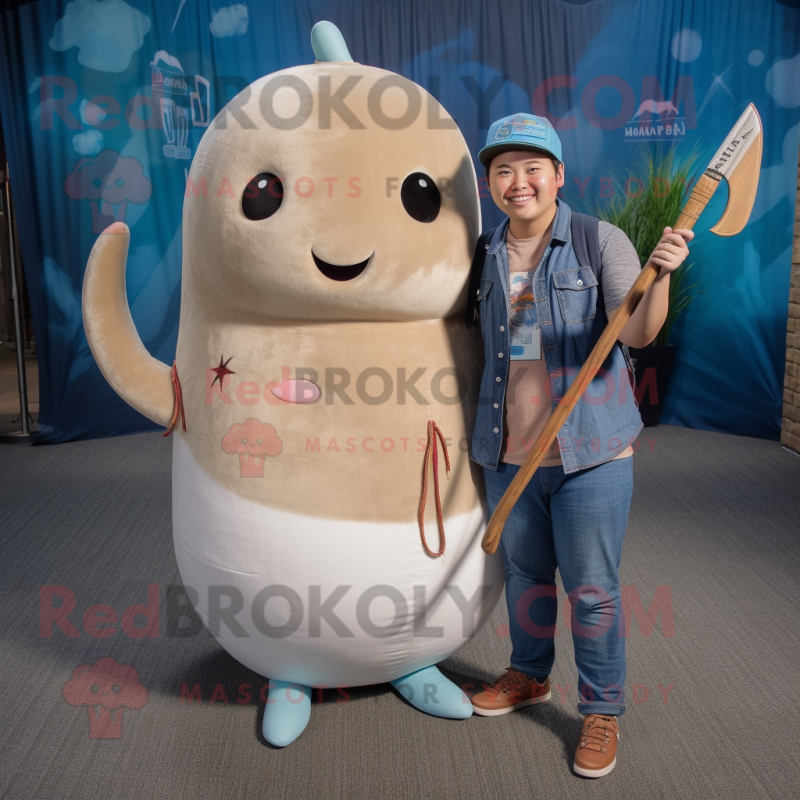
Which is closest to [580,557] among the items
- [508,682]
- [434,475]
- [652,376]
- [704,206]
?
[434,475]

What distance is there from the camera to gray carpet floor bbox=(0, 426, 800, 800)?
1.59 m

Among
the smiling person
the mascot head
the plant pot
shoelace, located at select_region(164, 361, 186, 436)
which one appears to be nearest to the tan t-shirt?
the smiling person

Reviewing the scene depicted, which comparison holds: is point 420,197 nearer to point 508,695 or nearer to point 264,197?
point 264,197

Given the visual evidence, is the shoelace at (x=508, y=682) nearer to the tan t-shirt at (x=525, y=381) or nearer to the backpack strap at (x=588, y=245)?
the tan t-shirt at (x=525, y=381)

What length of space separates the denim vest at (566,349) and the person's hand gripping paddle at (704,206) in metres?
0.10

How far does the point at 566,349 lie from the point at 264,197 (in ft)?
2.00

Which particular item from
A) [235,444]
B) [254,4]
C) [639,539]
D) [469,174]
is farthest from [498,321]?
[254,4]

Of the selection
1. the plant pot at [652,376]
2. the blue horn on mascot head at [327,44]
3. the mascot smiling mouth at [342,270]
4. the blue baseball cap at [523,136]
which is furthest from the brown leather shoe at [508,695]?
the plant pot at [652,376]

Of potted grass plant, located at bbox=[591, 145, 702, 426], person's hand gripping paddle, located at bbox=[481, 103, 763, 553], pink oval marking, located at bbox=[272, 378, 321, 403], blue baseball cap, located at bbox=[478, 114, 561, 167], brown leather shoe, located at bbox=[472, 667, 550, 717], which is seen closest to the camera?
person's hand gripping paddle, located at bbox=[481, 103, 763, 553]

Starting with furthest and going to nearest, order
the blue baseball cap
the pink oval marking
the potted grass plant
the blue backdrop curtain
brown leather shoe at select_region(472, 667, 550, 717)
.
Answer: the potted grass plant, the blue backdrop curtain, brown leather shoe at select_region(472, 667, 550, 717), the pink oval marking, the blue baseball cap

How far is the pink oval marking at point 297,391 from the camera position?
1.54 meters

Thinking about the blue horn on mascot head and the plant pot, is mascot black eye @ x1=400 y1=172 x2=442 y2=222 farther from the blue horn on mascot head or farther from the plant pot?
the plant pot

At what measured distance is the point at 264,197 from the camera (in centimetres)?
150

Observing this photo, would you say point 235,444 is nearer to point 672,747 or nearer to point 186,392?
point 186,392
